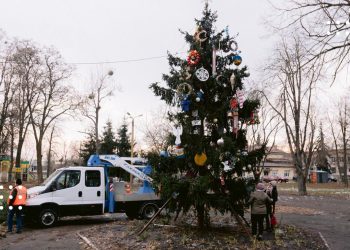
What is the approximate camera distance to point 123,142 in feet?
186

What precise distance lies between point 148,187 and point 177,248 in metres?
6.61

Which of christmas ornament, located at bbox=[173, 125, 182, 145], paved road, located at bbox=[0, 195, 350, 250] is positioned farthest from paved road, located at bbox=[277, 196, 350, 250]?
christmas ornament, located at bbox=[173, 125, 182, 145]

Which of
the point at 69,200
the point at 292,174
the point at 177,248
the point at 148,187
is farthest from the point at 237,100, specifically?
the point at 292,174

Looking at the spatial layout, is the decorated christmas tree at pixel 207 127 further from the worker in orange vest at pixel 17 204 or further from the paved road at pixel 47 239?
the worker in orange vest at pixel 17 204

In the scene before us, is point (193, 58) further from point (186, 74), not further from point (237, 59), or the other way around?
point (237, 59)

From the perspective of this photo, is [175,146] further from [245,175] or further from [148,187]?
[148,187]

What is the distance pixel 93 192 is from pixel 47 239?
11.3 ft

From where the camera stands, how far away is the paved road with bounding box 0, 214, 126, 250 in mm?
10516

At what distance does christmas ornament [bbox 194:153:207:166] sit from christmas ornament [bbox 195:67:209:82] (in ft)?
7.28

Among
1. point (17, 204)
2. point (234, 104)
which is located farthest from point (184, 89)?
point (17, 204)

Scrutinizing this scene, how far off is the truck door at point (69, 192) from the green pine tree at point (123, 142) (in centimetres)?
4094

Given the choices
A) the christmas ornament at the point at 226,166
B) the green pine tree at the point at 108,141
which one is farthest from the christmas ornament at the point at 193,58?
the green pine tree at the point at 108,141

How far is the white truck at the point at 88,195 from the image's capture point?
551 inches

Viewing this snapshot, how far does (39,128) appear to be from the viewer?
42.7 m
